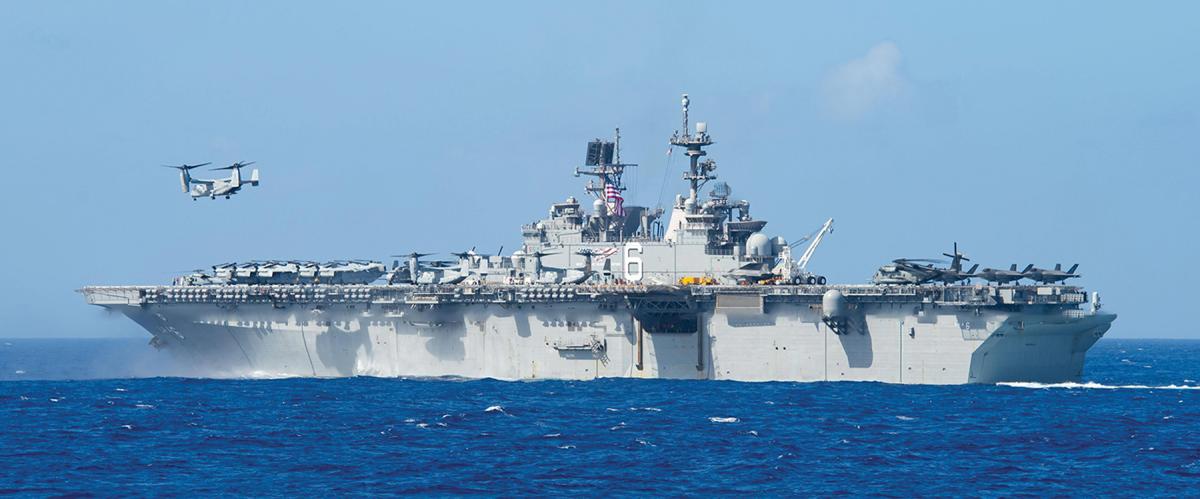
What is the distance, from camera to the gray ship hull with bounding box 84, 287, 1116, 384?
4091 cm

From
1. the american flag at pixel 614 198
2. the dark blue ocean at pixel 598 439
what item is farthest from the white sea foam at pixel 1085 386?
the american flag at pixel 614 198

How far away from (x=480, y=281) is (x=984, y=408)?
16.5 meters

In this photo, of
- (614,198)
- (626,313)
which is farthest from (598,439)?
(614,198)

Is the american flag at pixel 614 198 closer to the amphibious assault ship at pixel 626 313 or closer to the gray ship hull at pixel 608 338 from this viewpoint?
the amphibious assault ship at pixel 626 313

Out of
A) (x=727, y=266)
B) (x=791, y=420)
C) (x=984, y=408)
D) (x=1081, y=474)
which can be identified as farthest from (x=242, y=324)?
(x=1081, y=474)

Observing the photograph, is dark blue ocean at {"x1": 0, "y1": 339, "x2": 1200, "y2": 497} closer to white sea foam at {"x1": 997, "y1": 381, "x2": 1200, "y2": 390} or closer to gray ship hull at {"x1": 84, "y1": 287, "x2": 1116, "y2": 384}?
white sea foam at {"x1": 997, "y1": 381, "x2": 1200, "y2": 390}

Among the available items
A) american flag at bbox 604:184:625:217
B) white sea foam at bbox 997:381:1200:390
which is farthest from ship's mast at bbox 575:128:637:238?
white sea foam at bbox 997:381:1200:390

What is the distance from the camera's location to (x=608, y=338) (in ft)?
143

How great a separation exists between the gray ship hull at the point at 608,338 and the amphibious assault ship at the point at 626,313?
0.05 metres

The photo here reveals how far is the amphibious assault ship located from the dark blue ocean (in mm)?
806

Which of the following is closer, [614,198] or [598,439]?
[598,439]

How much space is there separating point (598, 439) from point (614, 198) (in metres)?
19.4

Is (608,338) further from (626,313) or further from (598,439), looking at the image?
(598,439)

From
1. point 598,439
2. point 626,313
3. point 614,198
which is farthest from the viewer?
point 614,198
